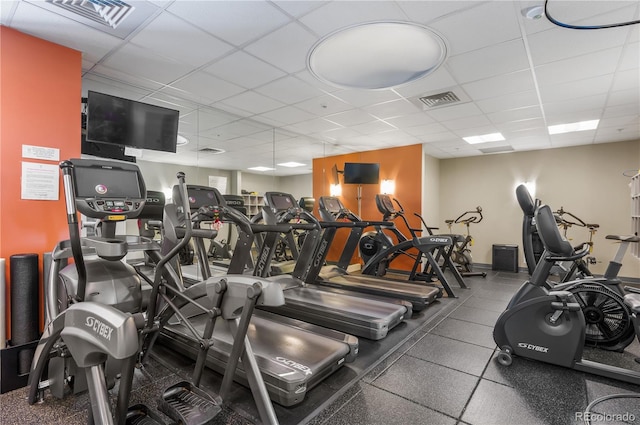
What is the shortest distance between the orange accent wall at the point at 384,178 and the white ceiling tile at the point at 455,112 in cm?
197

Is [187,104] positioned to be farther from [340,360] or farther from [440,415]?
[440,415]

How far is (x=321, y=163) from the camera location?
8352 mm

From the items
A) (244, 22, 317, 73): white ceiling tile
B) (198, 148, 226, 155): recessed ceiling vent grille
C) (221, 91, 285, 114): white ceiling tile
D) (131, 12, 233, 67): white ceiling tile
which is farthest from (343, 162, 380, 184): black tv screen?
(131, 12, 233, 67): white ceiling tile

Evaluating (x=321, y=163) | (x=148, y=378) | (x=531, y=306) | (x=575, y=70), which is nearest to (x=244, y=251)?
(x=148, y=378)

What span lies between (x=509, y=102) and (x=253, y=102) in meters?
3.64

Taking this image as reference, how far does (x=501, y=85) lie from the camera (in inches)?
152

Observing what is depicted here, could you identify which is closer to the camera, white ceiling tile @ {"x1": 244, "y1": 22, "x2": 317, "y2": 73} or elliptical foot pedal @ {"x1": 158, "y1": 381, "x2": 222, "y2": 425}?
elliptical foot pedal @ {"x1": 158, "y1": 381, "x2": 222, "y2": 425}

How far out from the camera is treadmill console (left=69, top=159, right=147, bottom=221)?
1.89 meters

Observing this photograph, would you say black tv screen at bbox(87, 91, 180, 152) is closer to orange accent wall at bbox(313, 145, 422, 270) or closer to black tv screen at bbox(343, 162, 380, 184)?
black tv screen at bbox(343, 162, 380, 184)

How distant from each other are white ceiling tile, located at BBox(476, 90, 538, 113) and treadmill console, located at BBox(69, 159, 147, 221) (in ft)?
14.4

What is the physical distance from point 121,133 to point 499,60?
4.25m

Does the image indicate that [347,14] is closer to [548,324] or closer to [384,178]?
[548,324]

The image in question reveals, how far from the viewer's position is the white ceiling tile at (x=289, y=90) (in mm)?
3811

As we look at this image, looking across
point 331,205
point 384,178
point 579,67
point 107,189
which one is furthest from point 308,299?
point 384,178
